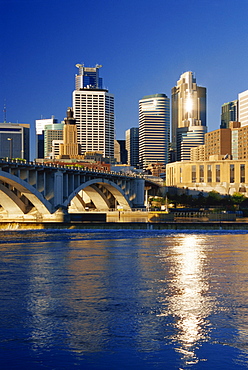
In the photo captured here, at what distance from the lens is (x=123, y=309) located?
98.8ft

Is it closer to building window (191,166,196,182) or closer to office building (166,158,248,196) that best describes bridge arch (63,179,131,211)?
office building (166,158,248,196)

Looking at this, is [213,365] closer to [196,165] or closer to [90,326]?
[90,326]

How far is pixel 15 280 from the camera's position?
128 ft

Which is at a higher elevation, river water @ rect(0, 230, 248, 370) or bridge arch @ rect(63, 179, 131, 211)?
bridge arch @ rect(63, 179, 131, 211)

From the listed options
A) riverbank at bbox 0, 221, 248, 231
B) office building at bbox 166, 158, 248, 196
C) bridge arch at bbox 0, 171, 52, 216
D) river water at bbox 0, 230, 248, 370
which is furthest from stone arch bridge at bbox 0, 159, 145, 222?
office building at bbox 166, 158, 248, 196

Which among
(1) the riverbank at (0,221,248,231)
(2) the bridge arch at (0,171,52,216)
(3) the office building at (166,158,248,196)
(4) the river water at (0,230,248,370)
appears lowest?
(4) the river water at (0,230,248,370)

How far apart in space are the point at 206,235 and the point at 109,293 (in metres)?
46.7

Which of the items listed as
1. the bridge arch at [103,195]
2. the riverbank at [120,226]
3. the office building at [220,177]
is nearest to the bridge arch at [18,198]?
the riverbank at [120,226]

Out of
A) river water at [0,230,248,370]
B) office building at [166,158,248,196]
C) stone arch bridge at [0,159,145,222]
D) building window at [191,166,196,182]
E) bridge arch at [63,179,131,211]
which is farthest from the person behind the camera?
building window at [191,166,196,182]

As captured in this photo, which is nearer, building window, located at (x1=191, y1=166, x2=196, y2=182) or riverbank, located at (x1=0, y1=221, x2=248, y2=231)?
riverbank, located at (x1=0, y1=221, x2=248, y2=231)

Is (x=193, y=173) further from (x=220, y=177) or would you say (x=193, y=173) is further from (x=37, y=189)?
(x=37, y=189)

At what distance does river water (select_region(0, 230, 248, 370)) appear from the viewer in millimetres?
22547

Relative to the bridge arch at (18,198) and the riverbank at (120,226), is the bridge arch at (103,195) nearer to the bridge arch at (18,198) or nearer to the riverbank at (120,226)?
the bridge arch at (18,198)

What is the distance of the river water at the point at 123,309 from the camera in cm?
2255
